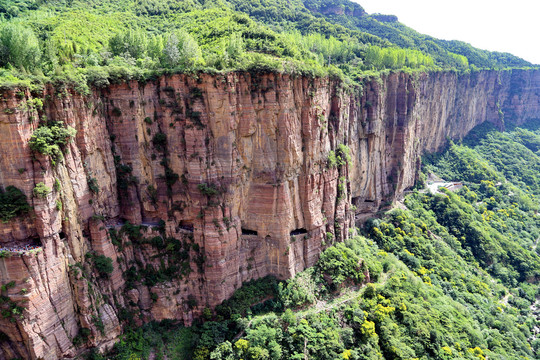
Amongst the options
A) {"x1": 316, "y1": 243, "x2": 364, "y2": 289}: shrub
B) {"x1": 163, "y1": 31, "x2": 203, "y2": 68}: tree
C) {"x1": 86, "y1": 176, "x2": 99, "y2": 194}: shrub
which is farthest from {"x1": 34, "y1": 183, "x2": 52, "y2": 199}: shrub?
Answer: {"x1": 316, "y1": 243, "x2": 364, "y2": 289}: shrub

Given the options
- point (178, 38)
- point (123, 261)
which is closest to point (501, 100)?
point (178, 38)

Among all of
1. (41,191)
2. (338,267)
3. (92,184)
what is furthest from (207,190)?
(338,267)

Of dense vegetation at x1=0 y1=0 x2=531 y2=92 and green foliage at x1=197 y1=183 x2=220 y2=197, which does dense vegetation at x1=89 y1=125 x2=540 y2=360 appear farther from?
dense vegetation at x1=0 y1=0 x2=531 y2=92

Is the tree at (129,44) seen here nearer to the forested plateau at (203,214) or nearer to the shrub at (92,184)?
the forested plateau at (203,214)

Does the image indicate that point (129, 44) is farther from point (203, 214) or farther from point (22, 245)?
point (22, 245)

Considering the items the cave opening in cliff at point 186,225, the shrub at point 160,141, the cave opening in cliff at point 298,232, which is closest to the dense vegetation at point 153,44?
the shrub at point 160,141

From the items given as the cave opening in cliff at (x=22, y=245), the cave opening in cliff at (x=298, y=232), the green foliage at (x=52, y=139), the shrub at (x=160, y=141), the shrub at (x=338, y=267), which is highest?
the green foliage at (x=52, y=139)

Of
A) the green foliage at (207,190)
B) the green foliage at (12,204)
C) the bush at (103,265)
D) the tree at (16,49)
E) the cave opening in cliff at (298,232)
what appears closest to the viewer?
the green foliage at (12,204)

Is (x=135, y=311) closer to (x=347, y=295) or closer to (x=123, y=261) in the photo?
(x=123, y=261)
